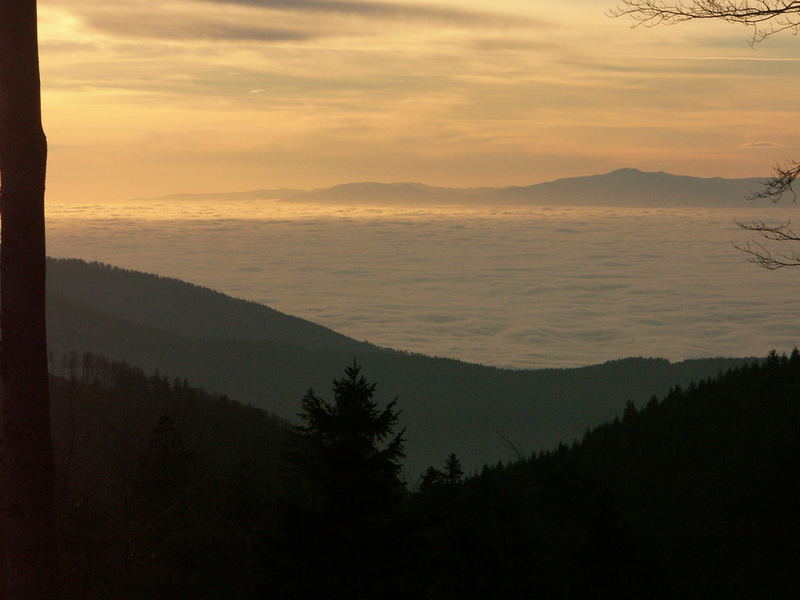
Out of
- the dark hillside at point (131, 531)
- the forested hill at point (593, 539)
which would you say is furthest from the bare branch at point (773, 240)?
the dark hillside at point (131, 531)

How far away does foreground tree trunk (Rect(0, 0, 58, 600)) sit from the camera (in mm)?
6188

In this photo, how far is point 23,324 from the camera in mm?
6230

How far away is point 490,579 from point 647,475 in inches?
3263

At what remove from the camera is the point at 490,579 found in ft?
66.4

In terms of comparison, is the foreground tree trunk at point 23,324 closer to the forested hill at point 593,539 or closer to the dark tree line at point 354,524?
the dark tree line at point 354,524

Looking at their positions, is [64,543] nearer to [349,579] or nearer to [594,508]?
[349,579]

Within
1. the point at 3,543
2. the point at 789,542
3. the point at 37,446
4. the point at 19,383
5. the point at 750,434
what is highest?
the point at 19,383

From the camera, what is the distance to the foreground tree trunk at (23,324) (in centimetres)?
619

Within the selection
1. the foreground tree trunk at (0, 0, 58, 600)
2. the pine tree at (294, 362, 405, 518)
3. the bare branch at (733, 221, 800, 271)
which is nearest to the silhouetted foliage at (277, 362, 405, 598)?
the pine tree at (294, 362, 405, 518)

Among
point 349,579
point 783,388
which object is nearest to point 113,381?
point 783,388

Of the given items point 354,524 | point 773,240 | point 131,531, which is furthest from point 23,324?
point 773,240

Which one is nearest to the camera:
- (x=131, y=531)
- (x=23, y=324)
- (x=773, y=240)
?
(x=23, y=324)

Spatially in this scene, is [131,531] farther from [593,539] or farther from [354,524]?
[593,539]

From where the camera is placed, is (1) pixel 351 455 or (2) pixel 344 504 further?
(1) pixel 351 455
